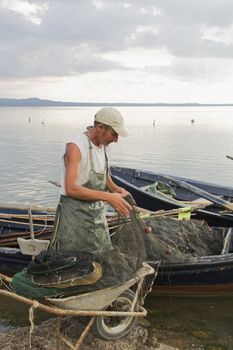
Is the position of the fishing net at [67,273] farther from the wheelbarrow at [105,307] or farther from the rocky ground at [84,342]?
the rocky ground at [84,342]

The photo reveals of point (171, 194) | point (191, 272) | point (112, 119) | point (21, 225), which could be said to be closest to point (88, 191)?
point (112, 119)

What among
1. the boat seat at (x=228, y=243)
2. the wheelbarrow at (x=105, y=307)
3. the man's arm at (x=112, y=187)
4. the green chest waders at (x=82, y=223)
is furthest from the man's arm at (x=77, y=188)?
the boat seat at (x=228, y=243)

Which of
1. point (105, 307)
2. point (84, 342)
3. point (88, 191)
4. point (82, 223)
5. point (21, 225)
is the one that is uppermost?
point (88, 191)

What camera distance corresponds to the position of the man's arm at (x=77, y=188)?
4352 millimetres

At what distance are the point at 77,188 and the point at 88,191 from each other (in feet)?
0.41

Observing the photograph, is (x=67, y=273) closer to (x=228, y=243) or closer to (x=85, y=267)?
(x=85, y=267)

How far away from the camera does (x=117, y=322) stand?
17.9ft

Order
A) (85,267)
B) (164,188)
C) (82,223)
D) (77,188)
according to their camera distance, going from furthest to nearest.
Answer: (164,188) → (82,223) → (85,267) → (77,188)

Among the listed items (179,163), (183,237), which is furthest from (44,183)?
(183,237)

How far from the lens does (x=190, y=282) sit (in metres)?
7.39

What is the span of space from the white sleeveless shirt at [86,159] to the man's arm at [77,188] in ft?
0.28

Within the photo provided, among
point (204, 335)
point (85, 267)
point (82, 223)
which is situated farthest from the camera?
point (204, 335)

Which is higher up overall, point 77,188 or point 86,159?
point 86,159

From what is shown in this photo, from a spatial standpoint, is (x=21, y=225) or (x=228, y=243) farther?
(x=21, y=225)
